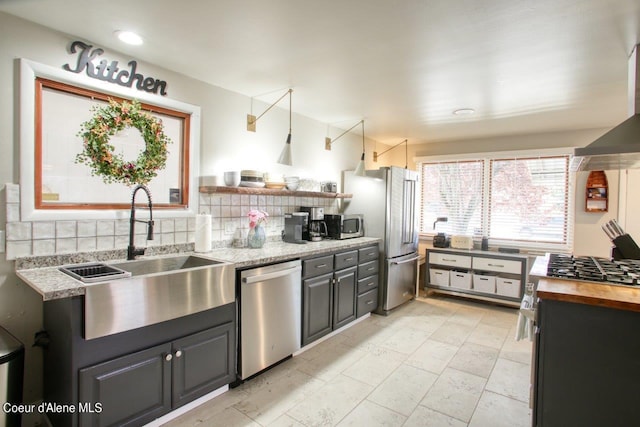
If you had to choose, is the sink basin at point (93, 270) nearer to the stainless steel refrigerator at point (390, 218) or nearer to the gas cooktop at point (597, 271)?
the gas cooktop at point (597, 271)

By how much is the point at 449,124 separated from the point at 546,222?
6.37 feet

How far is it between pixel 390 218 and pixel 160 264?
2.70m

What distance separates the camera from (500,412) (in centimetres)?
219

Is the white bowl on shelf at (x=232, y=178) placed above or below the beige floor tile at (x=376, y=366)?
above

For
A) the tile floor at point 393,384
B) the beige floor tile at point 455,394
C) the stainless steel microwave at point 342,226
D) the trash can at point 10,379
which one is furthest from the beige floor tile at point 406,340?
the trash can at point 10,379

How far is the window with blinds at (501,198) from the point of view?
4.38 metres

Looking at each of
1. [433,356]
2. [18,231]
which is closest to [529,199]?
[433,356]

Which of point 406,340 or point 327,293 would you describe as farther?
point 406,340

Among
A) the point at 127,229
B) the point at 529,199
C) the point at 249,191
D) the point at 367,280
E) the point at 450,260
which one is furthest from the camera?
the point at 450,260

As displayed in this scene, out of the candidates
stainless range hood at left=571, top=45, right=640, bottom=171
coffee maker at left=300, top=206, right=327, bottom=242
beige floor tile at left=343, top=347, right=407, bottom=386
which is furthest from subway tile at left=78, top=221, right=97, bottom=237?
stainless range hood at left=571, top=45, right=640, bottom=171

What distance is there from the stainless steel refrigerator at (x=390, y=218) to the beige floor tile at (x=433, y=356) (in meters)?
0.92

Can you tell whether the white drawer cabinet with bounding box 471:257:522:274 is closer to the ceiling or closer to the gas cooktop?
the gas cooktop

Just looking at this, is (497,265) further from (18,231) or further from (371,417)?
(18,231)

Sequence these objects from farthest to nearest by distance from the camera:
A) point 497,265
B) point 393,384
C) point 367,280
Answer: point 497,265, point 367,280, point 393,384
